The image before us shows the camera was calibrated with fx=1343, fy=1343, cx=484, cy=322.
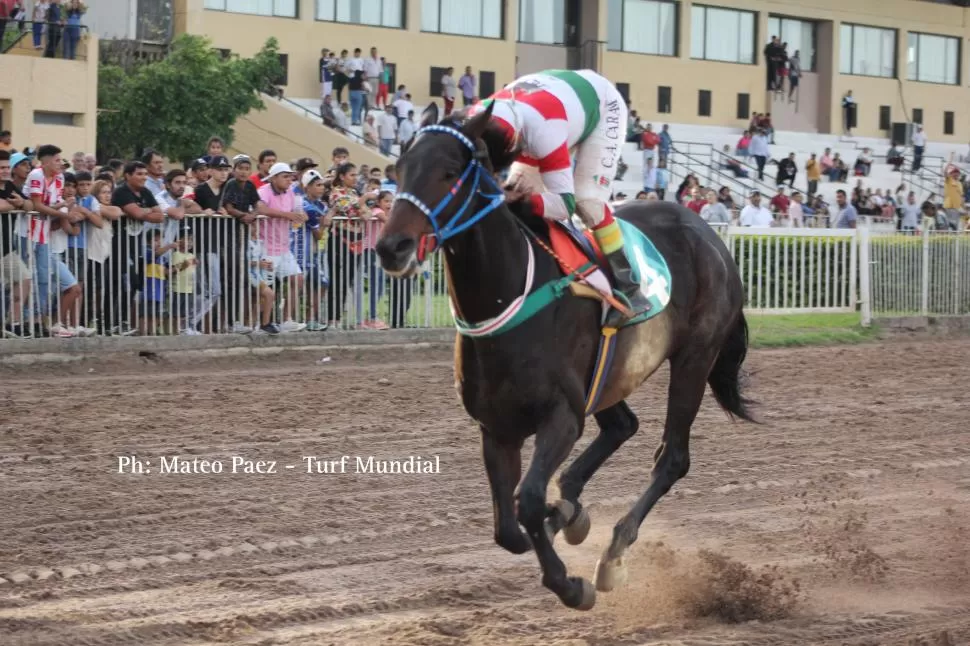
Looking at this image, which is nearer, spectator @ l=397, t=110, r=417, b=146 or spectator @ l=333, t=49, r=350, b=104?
spectator @ l=397, t=110, r=417, b=146

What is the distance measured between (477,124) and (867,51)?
143ft

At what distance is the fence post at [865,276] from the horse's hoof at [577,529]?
42.2 feet

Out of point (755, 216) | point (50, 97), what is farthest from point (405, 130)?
point (755, 216)

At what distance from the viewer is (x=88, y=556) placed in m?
6.61

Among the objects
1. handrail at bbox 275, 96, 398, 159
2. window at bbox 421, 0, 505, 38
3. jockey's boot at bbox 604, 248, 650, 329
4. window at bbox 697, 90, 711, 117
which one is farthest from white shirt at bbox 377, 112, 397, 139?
jockey's boot at bbox 604, 248, 650, 329

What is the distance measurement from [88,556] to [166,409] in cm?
429

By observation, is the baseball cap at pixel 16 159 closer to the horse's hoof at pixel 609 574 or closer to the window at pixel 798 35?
the horse's hoof at pixel 609 574

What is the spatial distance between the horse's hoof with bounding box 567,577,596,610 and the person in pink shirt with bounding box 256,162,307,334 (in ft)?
28.3

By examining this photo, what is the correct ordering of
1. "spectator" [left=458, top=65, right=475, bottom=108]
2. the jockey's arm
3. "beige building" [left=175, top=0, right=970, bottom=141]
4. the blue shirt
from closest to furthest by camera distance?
the jockey's arm, the blue shirt, "beige building" [left=175, top=0, right=970, bottom=141], "spectator" [left=458, top=65, right=475, bottom=108]

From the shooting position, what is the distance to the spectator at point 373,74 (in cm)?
3003

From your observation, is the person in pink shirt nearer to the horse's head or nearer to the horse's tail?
the horse's tail

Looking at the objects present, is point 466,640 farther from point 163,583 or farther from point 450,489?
point 450,489

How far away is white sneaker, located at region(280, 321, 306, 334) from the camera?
46.9 feet

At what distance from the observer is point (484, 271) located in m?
5.78
